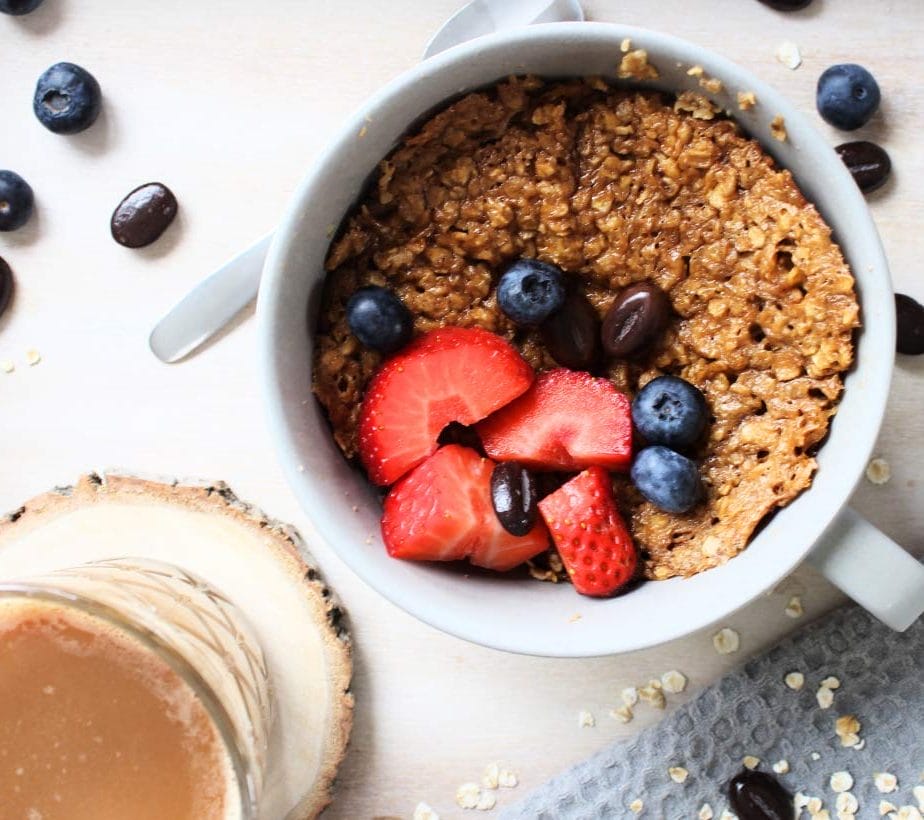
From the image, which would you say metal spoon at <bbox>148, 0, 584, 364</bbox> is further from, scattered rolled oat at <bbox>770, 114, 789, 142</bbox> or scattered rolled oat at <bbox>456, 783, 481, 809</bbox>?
scattered rolled oat at <bbox>456, 783, 481, 809</bbox>

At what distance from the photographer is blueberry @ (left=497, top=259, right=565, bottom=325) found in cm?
121

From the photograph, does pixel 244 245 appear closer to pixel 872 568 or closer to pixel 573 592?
pixel 573 592

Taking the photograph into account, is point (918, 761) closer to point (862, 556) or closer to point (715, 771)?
point (715, 771)

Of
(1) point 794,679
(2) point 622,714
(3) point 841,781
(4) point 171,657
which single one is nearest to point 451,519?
(4) point 171,657

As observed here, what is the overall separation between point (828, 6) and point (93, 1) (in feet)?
3.09

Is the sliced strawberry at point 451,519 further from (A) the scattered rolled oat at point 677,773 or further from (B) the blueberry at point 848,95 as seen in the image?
(B) the blueberry at point 848,95

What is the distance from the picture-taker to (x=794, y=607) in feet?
4.78

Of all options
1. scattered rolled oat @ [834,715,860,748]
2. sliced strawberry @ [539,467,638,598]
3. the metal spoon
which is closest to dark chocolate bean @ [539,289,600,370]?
sliced strawberry @ [539,467,638,598]

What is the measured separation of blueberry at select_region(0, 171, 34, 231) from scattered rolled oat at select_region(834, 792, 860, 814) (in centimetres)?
130

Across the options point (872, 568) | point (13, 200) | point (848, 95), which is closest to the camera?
point (872, 568)

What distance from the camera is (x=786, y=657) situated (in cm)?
145

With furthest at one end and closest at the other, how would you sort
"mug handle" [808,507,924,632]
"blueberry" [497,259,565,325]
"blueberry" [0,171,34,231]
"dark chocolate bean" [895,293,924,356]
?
"blueberry" [0,171,34,231] → "dark chocolate bean" [895,293,924,356] → "blueberry" [497,259,565,325] → "mug handle" [808,507,924,632]

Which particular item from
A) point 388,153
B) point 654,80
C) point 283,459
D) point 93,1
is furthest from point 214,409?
point 654,80

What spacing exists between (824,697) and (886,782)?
13 cm
